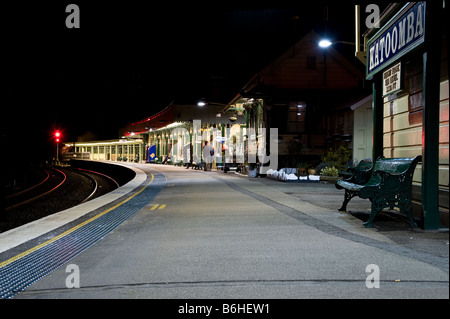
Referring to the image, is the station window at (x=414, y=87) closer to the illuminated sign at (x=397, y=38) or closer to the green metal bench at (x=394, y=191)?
the illuminated sign at (x=397, y=38)

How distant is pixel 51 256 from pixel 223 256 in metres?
2.35

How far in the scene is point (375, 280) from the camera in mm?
4023

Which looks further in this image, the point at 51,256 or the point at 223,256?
the point at 51,256

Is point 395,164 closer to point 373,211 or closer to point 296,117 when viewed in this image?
point 373,211

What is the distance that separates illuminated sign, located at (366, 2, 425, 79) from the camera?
6.43 meters

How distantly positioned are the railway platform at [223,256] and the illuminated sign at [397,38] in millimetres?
2965

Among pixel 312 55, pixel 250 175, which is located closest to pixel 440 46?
pixel 250 175

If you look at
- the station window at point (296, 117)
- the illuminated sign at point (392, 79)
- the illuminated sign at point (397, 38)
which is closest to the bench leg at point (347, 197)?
the illuminated sign at point (392, 79)

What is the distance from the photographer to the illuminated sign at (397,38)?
6.43 m

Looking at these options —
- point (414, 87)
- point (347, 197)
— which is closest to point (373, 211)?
point (347, 197)

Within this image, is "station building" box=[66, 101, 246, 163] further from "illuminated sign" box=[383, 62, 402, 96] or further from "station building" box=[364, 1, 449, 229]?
"illuminated sign" box=[383, 62, 402, 96]

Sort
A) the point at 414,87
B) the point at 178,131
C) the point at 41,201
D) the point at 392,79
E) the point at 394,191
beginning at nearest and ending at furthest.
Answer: the point at 394,191 < the point at 414,87 < the point at 392,79 < the point at 41,201 < the point at 178,131

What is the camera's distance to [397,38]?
720 centimetres

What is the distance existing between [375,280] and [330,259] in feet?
2.87
